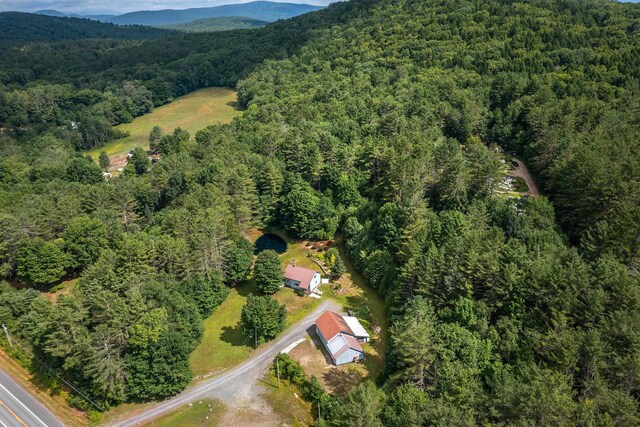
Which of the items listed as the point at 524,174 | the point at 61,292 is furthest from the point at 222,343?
the point at 524,174

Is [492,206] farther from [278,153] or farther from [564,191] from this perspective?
[278,153]

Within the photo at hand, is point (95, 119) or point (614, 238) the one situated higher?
point (614, 238)

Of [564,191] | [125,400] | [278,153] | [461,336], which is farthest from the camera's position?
[278,153]

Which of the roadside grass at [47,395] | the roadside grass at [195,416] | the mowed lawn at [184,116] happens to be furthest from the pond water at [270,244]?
the mowed lawn at [184,116]

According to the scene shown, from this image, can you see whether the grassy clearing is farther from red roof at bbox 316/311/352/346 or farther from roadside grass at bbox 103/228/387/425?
red roof at bbox 316/311/352/346

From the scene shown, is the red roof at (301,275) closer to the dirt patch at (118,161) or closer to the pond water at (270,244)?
the pond water at (270,244)

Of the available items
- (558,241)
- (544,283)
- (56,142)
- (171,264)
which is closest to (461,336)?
(544,283)
